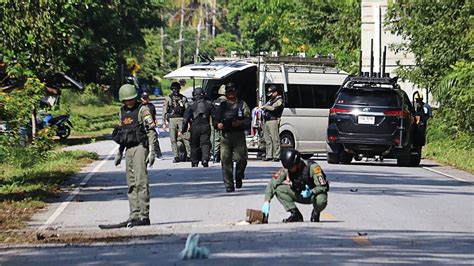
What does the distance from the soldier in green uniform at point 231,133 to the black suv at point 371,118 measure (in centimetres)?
778

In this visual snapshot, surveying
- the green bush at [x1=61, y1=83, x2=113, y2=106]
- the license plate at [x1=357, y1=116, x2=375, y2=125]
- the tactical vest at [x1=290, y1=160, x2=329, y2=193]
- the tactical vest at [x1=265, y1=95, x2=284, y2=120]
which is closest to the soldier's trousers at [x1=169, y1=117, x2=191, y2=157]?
the tactical vest at [x1=265, y1=95, x2=284, y2=120]

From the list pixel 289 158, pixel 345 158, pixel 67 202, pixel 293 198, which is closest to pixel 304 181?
pixel 293 198

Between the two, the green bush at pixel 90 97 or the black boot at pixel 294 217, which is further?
the green bush at pixel 90 97

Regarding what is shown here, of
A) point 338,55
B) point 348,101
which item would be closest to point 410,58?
point 338,55

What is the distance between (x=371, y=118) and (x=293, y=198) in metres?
12.4

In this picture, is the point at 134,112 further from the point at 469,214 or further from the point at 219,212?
the point at 469,214

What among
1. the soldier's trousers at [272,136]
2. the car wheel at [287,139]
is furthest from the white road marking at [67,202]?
the car wheel at [287,139]

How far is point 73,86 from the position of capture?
4281cm

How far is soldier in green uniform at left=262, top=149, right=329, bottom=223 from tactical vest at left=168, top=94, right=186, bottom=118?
41.6 ft

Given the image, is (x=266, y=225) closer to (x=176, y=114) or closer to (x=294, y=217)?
(x=294, y=217)

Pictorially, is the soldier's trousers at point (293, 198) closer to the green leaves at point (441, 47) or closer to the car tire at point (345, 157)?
the car tire at point (345, 157)

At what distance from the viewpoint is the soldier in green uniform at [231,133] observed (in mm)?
19156

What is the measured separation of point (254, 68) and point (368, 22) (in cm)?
1641

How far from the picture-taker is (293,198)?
14.6 metres
